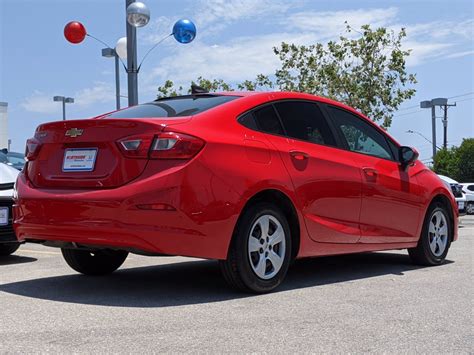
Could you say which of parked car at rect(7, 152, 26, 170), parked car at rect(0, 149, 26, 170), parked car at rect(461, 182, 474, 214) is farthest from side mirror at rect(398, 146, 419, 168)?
parked car at rect(461, 182, 474, 214)

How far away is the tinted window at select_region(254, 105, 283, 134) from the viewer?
5016mm

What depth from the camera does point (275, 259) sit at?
4863 millimetres

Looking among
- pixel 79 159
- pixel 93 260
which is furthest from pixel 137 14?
pixel 79 159

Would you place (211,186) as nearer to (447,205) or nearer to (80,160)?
(80,160)

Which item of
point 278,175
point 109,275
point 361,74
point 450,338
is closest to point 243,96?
point 278,175

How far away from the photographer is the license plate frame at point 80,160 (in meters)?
4.52

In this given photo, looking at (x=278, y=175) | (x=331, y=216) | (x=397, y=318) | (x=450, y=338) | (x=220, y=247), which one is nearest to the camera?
(x=450, y=338)

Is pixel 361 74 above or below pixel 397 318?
above

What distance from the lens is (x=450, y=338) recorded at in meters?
3.58

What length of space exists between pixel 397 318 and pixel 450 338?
1.57 ft

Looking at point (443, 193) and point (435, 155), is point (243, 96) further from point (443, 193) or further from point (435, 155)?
point (435, 155)

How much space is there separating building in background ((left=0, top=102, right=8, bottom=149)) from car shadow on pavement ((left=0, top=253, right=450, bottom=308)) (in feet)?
107

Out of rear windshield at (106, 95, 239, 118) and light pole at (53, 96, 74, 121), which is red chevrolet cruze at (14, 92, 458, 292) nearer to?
rear windshield at (106, 95, 239, 118)

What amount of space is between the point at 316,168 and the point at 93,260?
2.04m
